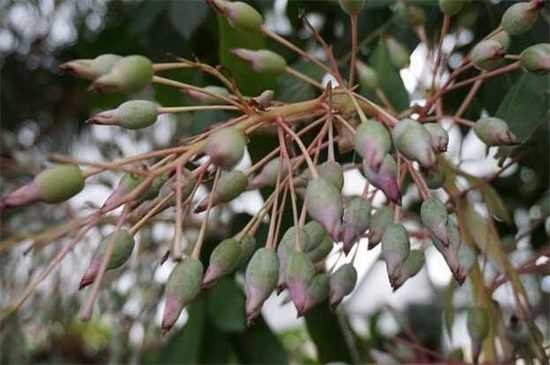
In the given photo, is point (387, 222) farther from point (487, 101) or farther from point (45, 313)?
point (45, 313)

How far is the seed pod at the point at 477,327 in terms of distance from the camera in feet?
2.34

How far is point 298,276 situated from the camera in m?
0.55

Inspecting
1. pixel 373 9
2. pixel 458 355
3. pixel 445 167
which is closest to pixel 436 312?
pixel 373 9

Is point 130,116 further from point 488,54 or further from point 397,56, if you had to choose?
point 397,56

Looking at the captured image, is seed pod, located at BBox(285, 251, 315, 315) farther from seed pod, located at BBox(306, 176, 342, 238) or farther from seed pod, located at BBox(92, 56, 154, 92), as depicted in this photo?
seed pod, located at BBox(92, 56, 154, 92)

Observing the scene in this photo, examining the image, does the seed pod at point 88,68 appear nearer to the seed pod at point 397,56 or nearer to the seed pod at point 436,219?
the seed pod at point 436,219

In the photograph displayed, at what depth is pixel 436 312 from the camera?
214cm

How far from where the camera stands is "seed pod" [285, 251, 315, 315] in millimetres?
544

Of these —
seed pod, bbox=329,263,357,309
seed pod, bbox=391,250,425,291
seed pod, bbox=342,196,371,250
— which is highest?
seed pod, bbox=342,196,371,250

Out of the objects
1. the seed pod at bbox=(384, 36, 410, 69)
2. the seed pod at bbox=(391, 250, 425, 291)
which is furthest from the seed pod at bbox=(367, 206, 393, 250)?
the seed pod at bbox=(384, 36, 410, 69)

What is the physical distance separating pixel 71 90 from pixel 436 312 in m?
0.95

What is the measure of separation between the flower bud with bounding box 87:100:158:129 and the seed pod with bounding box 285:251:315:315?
12 cm

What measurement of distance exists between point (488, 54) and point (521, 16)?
1.3 inches

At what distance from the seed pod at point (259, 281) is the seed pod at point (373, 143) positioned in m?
0.09
